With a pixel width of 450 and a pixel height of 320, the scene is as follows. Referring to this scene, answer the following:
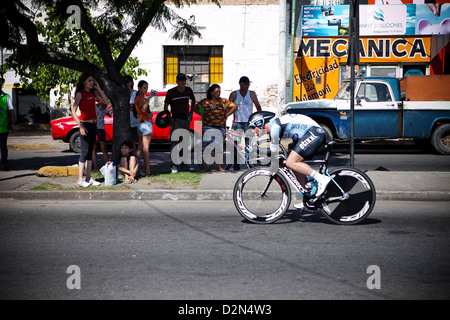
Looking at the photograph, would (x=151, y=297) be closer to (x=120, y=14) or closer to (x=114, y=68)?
(x=114, y=68)

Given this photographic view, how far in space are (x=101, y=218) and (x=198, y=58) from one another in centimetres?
1523

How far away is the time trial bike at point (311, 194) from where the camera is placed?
20.9 ft

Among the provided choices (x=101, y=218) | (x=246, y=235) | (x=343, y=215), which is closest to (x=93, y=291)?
(x=246, y=235)

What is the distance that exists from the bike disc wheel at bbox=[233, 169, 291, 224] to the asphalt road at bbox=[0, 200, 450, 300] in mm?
165

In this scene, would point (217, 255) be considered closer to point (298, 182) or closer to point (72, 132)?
point (298, 182)

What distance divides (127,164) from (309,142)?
4.18m

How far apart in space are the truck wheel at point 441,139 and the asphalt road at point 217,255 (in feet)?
22.8

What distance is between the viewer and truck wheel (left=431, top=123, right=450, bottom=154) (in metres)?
13.7

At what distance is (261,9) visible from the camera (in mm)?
20594

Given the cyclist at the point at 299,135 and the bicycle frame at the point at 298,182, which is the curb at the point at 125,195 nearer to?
the bicycle frame at the point at 298,182

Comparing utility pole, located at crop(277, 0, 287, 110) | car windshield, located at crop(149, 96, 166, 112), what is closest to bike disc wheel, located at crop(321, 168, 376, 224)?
utility pole, located at crop(277, 0, 287, 110)

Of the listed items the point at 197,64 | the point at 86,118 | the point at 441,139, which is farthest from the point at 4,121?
the point at 197,64

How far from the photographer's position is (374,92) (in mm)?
13836

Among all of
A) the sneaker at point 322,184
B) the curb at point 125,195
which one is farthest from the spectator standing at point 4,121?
the sneaker at point 322,184
